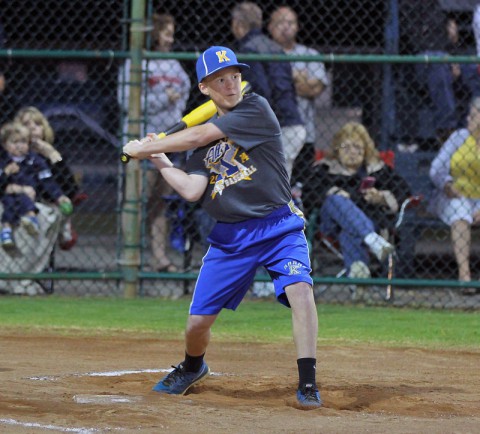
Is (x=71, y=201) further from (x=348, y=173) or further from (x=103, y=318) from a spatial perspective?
(x=348, y=173)

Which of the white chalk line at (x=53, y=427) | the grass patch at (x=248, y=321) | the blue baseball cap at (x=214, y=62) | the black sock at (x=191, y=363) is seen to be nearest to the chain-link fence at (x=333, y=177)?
the grass patch at (x=248, y=321)

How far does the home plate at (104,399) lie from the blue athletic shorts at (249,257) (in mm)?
529

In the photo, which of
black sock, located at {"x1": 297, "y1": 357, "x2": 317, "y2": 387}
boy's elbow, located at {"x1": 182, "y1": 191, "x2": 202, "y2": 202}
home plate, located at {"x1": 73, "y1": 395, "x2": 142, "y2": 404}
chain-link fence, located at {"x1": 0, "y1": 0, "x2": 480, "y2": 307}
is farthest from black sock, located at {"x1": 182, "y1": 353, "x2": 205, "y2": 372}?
chain-link fence, located at {"x1": 0, "y1": 0, "x2": 480, "y2": 307}

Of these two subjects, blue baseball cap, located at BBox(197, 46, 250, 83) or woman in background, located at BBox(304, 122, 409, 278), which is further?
woman in background, located at BBox(304, 122, 409, 278)

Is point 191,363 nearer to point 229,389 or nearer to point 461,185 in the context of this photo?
point 229,389

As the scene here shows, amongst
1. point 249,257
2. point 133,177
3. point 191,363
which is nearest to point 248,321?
point 133,177

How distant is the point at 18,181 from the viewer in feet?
31.7

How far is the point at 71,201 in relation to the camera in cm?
985

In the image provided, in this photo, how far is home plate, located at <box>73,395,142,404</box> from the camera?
5.19 meters

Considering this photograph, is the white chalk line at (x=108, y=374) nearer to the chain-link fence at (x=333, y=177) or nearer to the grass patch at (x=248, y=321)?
the grass patch at (x=248, y=321)

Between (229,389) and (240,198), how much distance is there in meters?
1.06

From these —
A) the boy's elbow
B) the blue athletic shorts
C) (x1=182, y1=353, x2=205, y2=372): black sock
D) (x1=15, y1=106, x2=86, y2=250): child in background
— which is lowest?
(x1=182, y1=353, x2=205, y2=372): black sock

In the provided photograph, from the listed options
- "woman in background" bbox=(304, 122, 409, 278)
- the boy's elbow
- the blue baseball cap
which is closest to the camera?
the blue baseball cap

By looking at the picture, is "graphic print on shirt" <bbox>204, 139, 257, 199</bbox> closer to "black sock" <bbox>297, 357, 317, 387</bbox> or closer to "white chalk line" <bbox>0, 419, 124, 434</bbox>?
"black sock" <bbox>297, 357, 317, 387</bbox>
